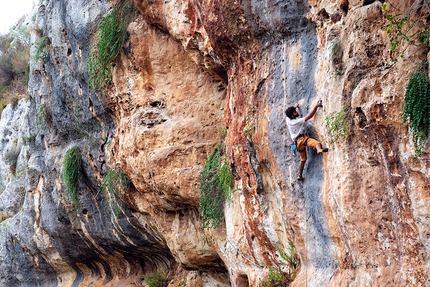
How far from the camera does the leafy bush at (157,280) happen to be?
428 inches

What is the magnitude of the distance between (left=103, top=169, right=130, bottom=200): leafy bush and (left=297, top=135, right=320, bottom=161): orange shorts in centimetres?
525

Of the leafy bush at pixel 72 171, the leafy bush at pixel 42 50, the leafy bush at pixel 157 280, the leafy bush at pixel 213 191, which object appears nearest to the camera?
the leafy bush at pixel 213 191

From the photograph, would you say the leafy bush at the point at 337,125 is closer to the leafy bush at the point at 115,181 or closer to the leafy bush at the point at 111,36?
the leafy bush at the point at 111,36

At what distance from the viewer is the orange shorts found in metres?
5.11

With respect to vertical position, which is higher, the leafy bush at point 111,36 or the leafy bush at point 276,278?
the leafy bush at point 111,36

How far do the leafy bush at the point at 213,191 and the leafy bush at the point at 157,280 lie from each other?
364 cm

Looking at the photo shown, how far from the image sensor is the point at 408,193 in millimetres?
4051

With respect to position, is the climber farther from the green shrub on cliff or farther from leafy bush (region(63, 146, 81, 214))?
leafy bush (region(63, 146, 81, 214))

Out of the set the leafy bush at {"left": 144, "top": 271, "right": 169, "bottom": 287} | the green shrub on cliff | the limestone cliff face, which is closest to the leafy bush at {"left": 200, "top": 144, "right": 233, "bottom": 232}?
the limestone cliff face

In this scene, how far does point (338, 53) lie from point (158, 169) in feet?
14.8

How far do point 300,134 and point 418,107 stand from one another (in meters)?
1.60

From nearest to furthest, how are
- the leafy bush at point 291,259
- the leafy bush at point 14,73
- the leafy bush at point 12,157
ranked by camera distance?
the leafy bush at point 291,259, the leafy bush at point 12,157, the leafy bush at point 14,73

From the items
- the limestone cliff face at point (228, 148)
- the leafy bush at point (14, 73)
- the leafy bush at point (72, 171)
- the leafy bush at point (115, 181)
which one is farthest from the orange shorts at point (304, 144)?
the leafy bush at point (14, 73)

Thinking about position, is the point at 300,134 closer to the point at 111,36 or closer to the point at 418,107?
the point at 418,107
